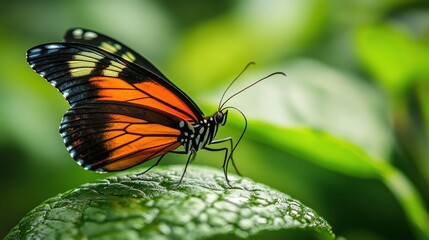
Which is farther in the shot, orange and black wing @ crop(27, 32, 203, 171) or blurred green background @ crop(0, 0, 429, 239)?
blurred green background @ crop(0, 0, 429, 239)

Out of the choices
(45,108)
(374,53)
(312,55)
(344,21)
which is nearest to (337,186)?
(374,53)

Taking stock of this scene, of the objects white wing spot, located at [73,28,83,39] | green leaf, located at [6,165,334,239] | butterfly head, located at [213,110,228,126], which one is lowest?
green leaf, located at [6,165,334,239]

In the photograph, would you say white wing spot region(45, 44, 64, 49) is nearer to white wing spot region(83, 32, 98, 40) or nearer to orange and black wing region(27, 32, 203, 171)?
orange and black wing region(27, 32, 203, 171)

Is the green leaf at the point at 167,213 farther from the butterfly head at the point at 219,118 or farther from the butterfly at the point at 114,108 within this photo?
the butterfly head at the point at 219,118

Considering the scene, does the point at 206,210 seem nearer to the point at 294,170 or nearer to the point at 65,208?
the point at 65,208

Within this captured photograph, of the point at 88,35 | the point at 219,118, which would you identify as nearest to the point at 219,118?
the point at 219,118

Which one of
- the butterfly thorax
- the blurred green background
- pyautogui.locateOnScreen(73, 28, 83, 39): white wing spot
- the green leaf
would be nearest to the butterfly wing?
pyautogui.locateOnScreen(73, 28, 83, 39): white wing spot

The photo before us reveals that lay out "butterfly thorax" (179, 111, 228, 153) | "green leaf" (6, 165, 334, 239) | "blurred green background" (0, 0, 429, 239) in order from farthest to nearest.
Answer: "blurred green background" (0, 0, 429, 239), "butterfly thorax" (179, 111, 228, 153), "green leaf" (6, 165, 334, 239)
